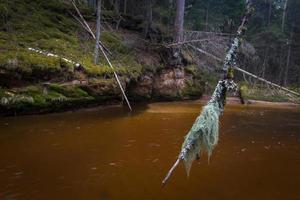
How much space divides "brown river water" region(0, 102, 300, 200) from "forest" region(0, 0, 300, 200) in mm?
29

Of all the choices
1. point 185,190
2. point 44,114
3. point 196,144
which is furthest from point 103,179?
point 44,114

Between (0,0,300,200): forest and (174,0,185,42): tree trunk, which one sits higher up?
(174,0,185,42): tree trunk

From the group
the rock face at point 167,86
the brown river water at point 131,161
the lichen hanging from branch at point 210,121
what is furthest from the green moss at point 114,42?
the lichen hanging from branch at point 210,121

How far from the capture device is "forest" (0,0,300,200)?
5.81 metres

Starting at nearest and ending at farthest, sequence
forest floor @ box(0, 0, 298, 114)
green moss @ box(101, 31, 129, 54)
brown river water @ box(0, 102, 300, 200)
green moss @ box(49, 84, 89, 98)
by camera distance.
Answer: brown river water @ box(0, 102, 300, 200), forest floor @ box(0, 0, 298, 114), green moss @ box(49, 84, 89, 98), green moss @ box(101, 31, 129, 54)

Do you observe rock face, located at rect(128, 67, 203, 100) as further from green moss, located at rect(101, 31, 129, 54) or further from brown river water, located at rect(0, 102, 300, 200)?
brown river water, located at rect(0, 102, 300, 200)

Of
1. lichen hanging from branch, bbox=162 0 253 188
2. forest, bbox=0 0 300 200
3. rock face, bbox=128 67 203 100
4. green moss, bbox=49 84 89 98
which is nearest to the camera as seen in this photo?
lichen hanging from branch, bbox=162 0 253 188

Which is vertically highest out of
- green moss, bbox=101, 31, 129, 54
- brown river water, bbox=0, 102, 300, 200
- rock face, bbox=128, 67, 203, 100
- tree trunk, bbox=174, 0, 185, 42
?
tree trunk, bbox=174, 0, 185, 42

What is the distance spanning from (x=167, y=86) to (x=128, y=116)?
796 cm

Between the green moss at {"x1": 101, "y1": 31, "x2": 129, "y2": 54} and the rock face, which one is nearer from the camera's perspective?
the green moss at {"x1": 101, "y1": 31, "x2": 129, "y2": 54}

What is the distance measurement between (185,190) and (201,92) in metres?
17.6

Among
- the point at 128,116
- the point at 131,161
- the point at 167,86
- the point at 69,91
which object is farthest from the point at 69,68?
the point at 167,86

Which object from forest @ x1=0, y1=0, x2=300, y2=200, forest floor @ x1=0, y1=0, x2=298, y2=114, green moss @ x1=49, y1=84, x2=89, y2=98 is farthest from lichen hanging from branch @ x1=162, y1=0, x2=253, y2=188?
green moss @ x1=49, y1=84, x2=89, y2=98

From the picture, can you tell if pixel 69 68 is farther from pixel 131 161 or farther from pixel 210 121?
pixel 210 121
